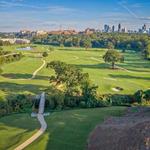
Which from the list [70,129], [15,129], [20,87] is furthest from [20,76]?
[70,129]

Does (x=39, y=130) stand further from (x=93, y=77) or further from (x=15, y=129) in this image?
(x=93, y=77)

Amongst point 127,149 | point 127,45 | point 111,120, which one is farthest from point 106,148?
point 127,45

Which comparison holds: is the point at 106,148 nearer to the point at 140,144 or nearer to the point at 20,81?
the point at 140,144

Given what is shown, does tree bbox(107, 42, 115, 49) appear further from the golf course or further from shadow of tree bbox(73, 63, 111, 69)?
shadow of tree bbox(73, 63, 111, 69)

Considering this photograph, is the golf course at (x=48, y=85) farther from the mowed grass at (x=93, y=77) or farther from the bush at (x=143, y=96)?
the bush at (x=143, y=96)

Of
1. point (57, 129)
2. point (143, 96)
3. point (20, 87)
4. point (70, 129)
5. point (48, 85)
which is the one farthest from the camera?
point (48, 85)

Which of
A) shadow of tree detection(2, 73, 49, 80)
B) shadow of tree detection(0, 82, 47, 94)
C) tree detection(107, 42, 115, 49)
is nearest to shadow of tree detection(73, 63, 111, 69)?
shadow of tree detection(2, 73, 49, 80)
